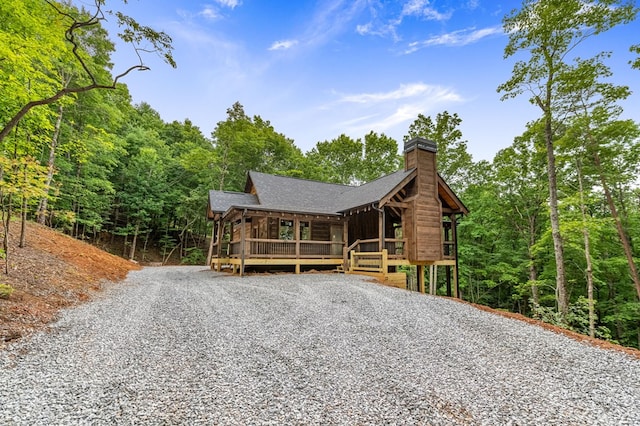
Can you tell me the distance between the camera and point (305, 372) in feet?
12.8

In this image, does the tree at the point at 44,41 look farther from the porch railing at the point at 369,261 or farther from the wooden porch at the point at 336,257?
the porch railing at the point at 369,261

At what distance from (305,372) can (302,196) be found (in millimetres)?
14030

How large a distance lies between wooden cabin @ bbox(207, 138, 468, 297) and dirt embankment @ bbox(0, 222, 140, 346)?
5.80 meters

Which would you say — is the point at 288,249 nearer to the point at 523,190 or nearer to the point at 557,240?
the point at 557,240

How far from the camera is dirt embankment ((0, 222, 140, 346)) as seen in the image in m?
5.08

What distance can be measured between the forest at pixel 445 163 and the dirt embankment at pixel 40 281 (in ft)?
2.79

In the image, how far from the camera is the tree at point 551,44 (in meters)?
10.9

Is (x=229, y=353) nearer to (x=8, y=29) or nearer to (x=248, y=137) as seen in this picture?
(x=8, y=29)

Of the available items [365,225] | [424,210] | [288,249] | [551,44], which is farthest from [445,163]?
[288,249]

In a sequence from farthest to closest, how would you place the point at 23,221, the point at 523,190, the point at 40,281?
the point at 523,190 < the point at 23,221 < the point at 40,281

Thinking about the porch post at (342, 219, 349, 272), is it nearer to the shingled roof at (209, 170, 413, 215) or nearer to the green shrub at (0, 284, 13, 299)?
the shingled roof at (209, 170, 413, 215)

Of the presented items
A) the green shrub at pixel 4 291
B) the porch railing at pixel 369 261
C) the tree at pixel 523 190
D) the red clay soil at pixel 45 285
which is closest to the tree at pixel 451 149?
the tree at pixel 523 190

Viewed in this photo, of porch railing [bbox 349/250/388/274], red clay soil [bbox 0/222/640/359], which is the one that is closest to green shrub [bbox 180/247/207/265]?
red clay soil [bbox 0/222/640/359]

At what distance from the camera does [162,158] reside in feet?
95.6
